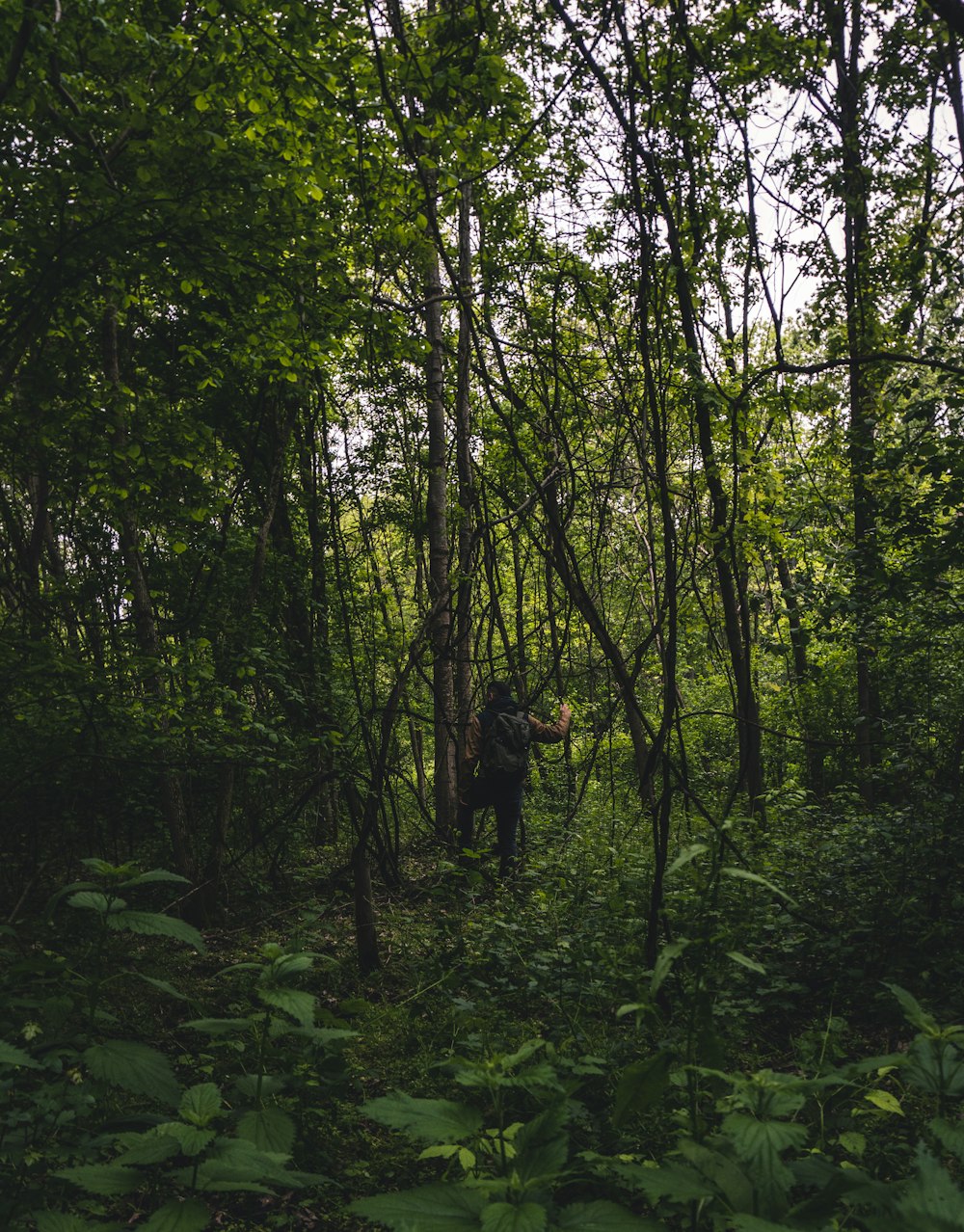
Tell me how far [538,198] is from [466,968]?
561 cm

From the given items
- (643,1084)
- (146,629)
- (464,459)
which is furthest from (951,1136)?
(464,459)

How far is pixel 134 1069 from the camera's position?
6.30ft

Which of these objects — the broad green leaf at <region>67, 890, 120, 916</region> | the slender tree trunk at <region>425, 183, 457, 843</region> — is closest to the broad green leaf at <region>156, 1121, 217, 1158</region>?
the broad green leaf at <region>67, 890, 120, 916</region>

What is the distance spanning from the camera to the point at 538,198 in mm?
5883

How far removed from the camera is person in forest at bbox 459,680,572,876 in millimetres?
7387

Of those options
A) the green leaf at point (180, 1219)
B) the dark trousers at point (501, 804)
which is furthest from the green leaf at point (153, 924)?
the dark trousers at point (501, 804)

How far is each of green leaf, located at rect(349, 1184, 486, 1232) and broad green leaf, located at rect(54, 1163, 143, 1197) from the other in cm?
56

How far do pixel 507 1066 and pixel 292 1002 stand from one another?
61 centimetres

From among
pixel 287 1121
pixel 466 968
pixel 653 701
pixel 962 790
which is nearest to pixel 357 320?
pixel 466 968

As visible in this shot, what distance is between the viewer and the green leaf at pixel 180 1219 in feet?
4.95

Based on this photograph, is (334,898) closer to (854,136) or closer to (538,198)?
(538,198)

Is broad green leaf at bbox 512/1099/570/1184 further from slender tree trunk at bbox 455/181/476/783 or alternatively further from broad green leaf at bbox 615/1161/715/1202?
slender tree trunk at bbox 455/181/476/783

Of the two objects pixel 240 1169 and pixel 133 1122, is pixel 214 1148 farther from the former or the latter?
pixel 133 1122

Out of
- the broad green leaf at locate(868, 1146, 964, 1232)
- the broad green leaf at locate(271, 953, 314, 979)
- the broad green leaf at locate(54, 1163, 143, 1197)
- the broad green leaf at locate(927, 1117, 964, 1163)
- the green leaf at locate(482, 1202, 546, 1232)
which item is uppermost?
the broad green leaf at locate(271, 953, 314, 979)
